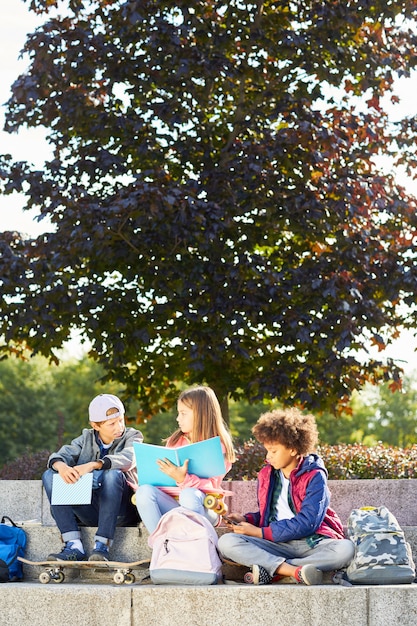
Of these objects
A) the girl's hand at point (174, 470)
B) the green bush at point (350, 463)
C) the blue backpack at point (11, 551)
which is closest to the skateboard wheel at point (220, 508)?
the girl's hand at point (174, 470)

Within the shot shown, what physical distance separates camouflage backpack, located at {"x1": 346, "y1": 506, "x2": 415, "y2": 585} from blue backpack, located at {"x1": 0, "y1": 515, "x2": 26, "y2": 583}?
239cm

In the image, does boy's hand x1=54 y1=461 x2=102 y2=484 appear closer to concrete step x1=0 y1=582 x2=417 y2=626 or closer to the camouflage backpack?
concrete step x1=0 y1=582 x2=417 y2=626

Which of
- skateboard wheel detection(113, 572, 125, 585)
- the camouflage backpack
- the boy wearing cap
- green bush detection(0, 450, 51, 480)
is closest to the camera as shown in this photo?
the camouflage backpack

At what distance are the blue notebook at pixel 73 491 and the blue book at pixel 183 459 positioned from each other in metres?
0.43

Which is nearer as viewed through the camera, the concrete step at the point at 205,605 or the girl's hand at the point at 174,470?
the concrete step at the point at 205,605

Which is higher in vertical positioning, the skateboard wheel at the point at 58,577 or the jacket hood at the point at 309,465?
the jacket hood at the point at 309,465

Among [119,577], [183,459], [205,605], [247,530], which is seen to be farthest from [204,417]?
[205,605]

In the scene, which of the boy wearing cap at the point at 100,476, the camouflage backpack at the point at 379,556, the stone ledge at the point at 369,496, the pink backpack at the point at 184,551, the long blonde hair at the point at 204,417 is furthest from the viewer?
the stone ledge at the point at 369,496

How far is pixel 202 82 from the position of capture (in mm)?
13523

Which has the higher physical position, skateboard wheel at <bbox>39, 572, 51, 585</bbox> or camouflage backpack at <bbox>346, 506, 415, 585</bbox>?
camouflage backpack at <bbox>346, 506, 415, 585</bbox>

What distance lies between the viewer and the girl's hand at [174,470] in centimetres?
709

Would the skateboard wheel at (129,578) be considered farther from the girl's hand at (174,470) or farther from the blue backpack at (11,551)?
the blue backpack at (11,551)

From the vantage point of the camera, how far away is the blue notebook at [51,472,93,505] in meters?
7.40

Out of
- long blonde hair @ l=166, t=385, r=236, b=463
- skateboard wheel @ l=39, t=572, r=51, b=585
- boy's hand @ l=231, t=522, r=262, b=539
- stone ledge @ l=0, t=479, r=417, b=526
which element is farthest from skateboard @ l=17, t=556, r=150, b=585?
stone ledge @ l=0, t=479, r=417, b=526
